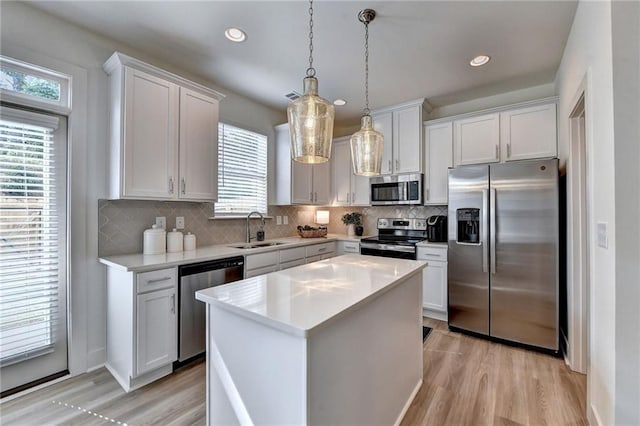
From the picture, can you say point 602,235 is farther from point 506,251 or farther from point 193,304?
point 193,304

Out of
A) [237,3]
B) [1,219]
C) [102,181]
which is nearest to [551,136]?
[237,3]

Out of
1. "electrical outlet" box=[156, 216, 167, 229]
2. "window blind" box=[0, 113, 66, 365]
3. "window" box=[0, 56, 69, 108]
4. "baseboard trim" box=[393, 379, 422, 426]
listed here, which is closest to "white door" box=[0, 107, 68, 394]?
"window blind" box=[0, 113, 66, 365]

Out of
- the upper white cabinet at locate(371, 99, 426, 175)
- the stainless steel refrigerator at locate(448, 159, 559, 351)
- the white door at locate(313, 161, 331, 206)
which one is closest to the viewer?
the stainless steel refrigerator at locate(448, 159, 559, 351)

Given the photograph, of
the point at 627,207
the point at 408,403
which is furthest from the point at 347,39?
the point at 408,403

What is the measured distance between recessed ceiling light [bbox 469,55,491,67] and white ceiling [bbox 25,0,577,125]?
49mm

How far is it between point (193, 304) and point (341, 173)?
2.89 m

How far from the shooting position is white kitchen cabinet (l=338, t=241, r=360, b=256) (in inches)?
153

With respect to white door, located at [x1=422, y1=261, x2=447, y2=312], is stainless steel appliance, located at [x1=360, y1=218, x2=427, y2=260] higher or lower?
higher

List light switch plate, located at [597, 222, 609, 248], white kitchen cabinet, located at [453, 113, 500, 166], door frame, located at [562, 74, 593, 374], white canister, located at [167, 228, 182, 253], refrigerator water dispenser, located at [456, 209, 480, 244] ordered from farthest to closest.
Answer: white kitchen cabinet, located at [453, 113, 500, 166] < refrigerator water dispenser, located at [456, 209, 480, 244] < white canister, located at [167, 228, 182, 253] < door frame, located at [562, 74, 593, 374] < light switch plate, located at [597, 222, 609, 248]

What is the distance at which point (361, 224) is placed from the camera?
454cm

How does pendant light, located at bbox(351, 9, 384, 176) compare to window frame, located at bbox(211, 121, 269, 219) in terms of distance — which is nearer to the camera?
pendant light, located at bbox(351, 9, 384, 176)

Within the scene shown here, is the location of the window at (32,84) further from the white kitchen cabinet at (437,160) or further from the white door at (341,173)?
the white kitchen cabinet at (437,160)

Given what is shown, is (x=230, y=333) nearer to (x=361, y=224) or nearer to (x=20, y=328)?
(x=20, y=328)

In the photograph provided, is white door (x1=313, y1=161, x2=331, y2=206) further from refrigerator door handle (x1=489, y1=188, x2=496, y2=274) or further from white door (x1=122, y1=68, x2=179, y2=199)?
refrigerator door handle (x1=489, y1=188, x2=496, y2=274)
